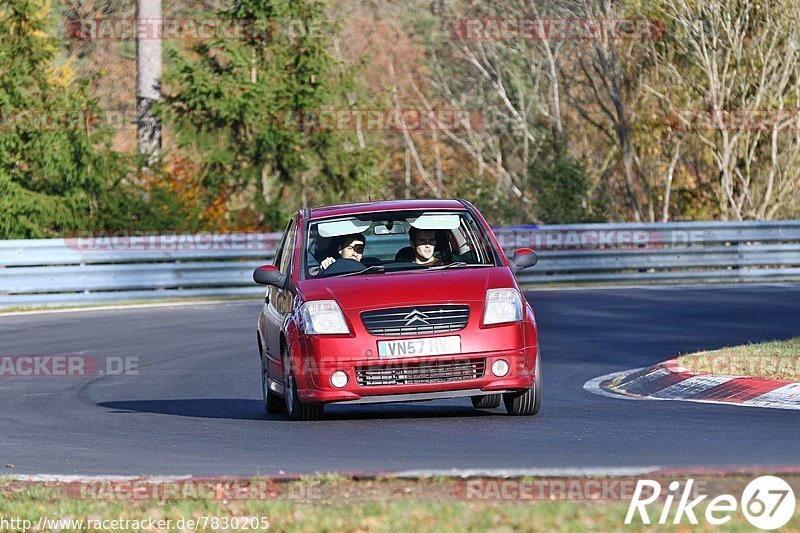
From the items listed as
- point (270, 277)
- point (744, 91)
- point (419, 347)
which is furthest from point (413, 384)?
point (744, 91)

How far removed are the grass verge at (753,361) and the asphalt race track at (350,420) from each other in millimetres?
1024

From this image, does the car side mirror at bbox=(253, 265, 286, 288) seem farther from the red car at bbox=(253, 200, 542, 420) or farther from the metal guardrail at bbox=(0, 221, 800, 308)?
the metal guardrail at bbox=(0, 221, 800, 308)

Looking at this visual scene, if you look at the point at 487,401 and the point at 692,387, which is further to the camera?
the point at 692,387

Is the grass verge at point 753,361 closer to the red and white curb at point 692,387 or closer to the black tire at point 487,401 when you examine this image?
the red and white curb at point 692,387

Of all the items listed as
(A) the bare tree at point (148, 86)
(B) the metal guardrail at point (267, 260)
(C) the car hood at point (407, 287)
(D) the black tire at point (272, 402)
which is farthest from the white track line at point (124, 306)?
(C) the car hood at point (407, 287)

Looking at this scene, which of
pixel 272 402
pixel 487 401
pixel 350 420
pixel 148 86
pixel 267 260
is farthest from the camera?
pixel 148 86

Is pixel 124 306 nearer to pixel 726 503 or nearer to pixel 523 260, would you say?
pixel 523 260

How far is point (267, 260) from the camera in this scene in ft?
89.0

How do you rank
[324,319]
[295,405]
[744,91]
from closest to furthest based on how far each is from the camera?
1. [324,319]
2. [295,405]
3. [744,91]

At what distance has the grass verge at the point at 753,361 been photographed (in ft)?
40.1

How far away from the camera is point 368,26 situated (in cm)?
5900

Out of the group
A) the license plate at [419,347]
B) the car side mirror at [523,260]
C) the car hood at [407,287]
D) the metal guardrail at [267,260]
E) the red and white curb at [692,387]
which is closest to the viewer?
the license plate at [419,347]

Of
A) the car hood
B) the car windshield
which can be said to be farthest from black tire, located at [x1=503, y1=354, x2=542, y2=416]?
the car windshield

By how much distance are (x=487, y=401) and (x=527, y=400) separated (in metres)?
1.05
